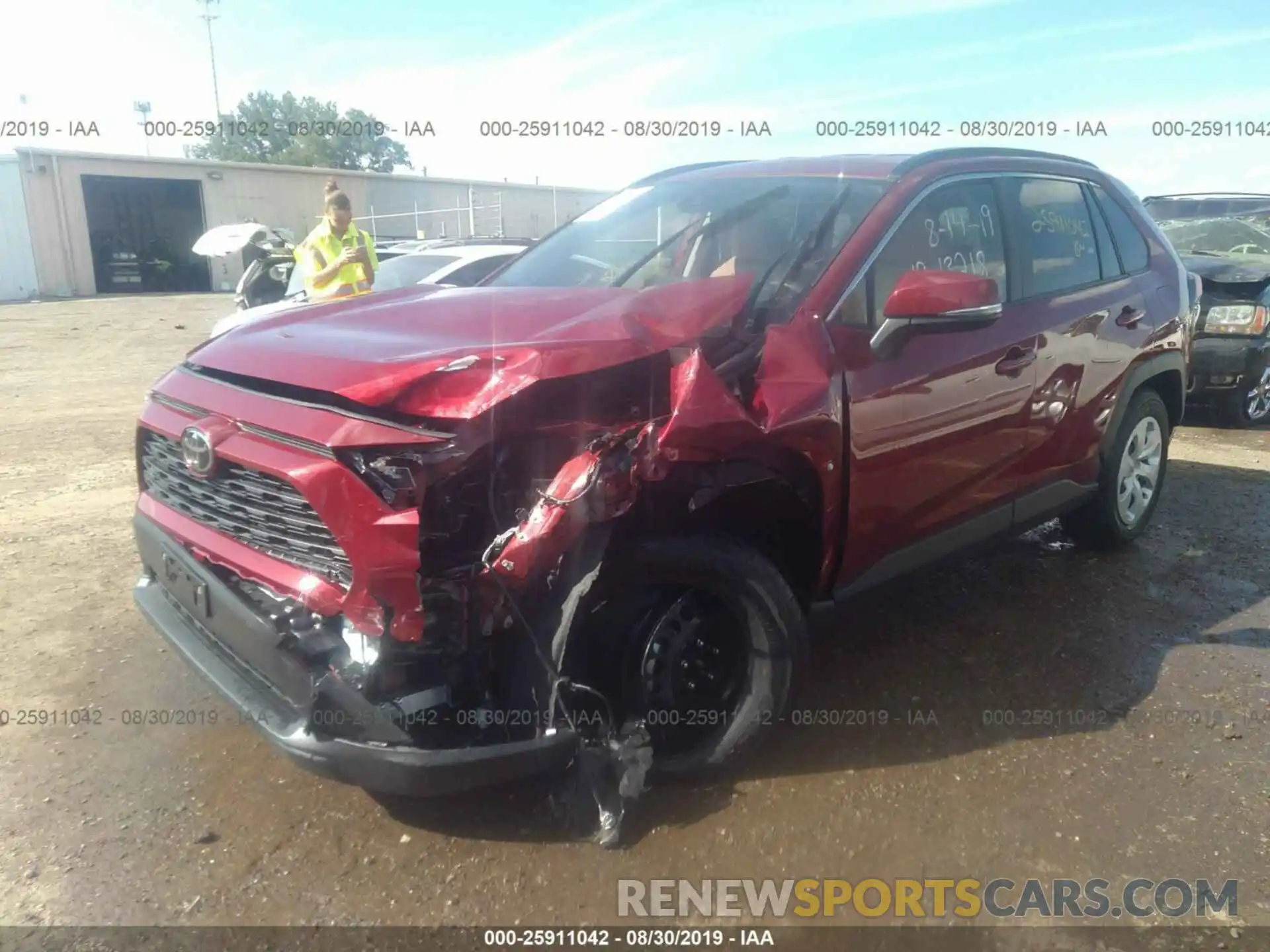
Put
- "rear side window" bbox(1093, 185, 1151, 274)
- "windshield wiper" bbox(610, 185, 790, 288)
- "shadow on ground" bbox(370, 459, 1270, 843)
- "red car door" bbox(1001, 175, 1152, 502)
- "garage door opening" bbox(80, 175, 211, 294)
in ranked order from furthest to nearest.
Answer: "garage door opening" bbox(80, 175, 211, 294), "rear side window" bbox(1093, 185, 1151, 274), "red car door" bbox(1001, 175, 1152, 502), "windshield wiper" bbox(610, 185, 790, 288), "shadow on ground" bbox(370, 459, 1270, 843)

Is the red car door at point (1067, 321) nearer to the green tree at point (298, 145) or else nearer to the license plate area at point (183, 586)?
the license plate area at point (183, 586)

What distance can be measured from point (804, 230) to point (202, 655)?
2.33 meters

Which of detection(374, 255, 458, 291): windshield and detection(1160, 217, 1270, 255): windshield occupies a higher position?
detection(1160, 217, 1270, 255): windshield

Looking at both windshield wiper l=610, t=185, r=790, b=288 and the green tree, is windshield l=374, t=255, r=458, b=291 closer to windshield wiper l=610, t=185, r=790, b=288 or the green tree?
windshield wiper l=610, t=185, r=790, b=288

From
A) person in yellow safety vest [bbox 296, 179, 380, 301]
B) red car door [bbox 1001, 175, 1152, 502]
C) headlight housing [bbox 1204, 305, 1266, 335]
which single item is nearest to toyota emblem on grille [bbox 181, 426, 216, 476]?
red car door [bbox 1001, 175, 1152, 502]

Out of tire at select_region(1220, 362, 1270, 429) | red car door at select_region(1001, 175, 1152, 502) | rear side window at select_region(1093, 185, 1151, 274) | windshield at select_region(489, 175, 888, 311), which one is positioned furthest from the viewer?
tire at select_region(1220, 362, 1270, 429)

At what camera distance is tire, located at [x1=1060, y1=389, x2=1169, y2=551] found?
14.8ft

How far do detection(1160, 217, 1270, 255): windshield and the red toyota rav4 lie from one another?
702cm

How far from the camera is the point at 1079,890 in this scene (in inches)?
99.3

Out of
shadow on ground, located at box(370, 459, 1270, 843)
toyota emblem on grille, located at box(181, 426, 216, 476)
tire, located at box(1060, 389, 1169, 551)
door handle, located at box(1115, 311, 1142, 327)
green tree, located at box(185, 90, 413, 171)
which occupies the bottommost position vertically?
shadow on ground, located at box(370, 459, 1270, 843)

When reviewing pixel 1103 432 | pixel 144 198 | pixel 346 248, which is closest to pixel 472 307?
pixel 1103 432

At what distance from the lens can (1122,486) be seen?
4.70 meters

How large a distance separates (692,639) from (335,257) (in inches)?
235

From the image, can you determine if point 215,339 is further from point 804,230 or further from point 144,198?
point 144,198
